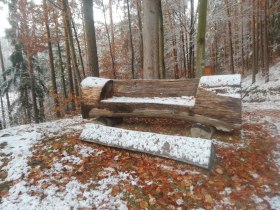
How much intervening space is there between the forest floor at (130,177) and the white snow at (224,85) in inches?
39.9

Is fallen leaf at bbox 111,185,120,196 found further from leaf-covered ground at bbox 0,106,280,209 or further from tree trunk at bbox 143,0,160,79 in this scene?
tree trunk at bbox 143,0,160,79

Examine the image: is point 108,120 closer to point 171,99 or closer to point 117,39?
point 171,99

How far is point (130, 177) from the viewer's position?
3.51m

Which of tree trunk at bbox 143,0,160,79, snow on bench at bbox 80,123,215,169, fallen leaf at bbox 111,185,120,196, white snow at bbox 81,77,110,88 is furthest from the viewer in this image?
tree trunk at bbox 143,0,160,79

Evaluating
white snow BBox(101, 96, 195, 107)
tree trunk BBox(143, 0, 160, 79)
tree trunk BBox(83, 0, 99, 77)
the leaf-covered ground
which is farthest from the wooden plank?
tree trunk BBox(83, 0, 99, 77)

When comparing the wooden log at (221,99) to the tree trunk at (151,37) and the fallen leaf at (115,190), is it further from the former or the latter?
the tree trunk at (151,37)

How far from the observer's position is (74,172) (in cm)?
366

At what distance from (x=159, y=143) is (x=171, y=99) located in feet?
4.86

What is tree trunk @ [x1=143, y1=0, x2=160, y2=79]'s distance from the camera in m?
6.48

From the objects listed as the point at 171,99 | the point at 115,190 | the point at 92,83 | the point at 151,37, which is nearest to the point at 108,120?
the point at 92,83

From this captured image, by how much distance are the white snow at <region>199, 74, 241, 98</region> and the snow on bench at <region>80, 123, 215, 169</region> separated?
1.05 m

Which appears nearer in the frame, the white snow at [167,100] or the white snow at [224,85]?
the white snow at [224,85]

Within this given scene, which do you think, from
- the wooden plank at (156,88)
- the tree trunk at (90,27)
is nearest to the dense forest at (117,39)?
the tree trunk at (90,27)

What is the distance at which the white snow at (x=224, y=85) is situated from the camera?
4129mm
